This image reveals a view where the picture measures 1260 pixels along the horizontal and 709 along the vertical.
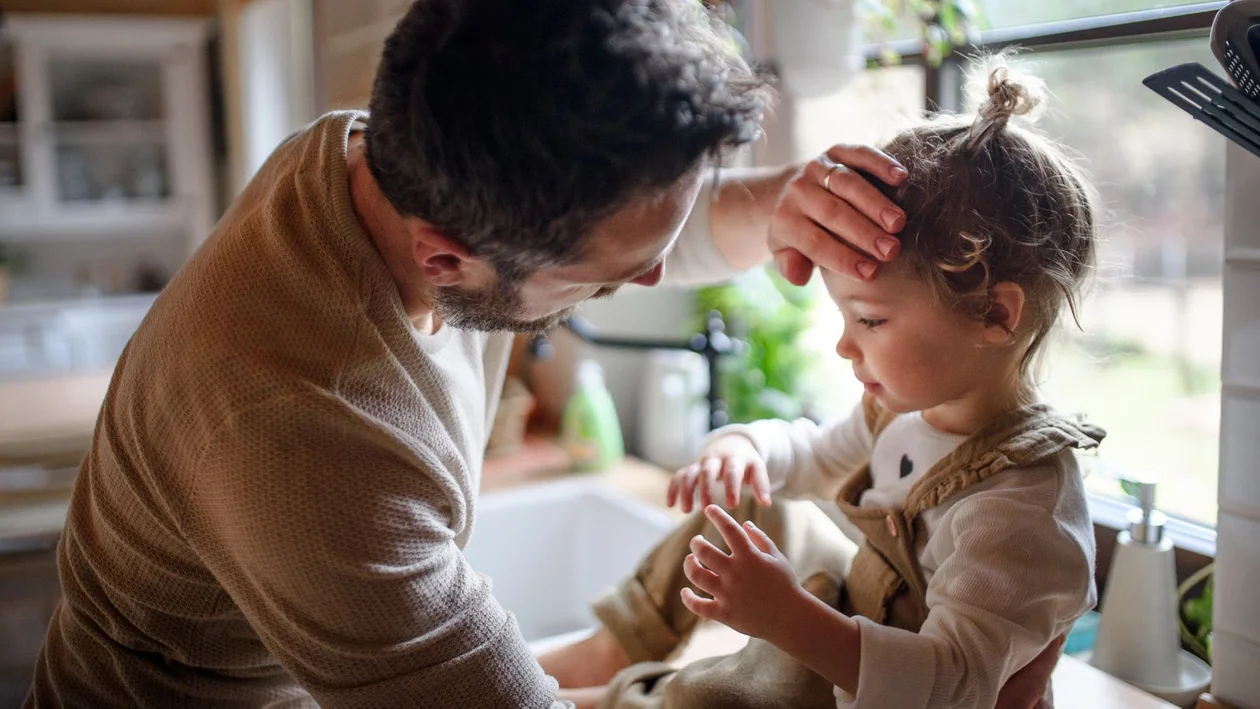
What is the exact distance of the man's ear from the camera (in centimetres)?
87

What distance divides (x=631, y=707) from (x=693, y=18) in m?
0.64

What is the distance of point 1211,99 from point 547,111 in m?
0.49

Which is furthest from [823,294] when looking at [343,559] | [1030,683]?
[343,559]

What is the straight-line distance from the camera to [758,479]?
3.65 ft

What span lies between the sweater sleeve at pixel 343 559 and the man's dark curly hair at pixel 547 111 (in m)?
0.20

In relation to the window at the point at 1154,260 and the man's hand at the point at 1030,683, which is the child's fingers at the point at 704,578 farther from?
the window at the point at 1154,260

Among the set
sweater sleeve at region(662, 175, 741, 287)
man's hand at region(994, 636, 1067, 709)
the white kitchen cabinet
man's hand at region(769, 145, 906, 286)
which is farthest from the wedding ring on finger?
the white kitchen cabinet

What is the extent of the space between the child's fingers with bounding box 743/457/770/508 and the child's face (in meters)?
0.19

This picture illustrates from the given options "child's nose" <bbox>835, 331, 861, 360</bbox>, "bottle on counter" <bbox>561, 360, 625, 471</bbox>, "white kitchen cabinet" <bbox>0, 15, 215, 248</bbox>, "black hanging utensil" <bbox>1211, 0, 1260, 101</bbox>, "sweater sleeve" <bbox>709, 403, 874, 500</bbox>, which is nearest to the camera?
"black hanging utensil" <bbox>1211, 0, 1260, 101</bbox>

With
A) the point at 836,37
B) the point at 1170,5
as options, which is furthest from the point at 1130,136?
the point at 836,37

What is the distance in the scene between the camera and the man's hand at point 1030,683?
36.9 inches

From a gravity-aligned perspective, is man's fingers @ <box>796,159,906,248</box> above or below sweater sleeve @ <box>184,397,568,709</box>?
above

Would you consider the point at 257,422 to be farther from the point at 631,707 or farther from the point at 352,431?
the point at 631,707

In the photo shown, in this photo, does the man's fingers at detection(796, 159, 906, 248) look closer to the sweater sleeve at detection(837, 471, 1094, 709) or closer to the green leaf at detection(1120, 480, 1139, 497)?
the sweater sleeve at detection(837, 471, 1094, 709)
